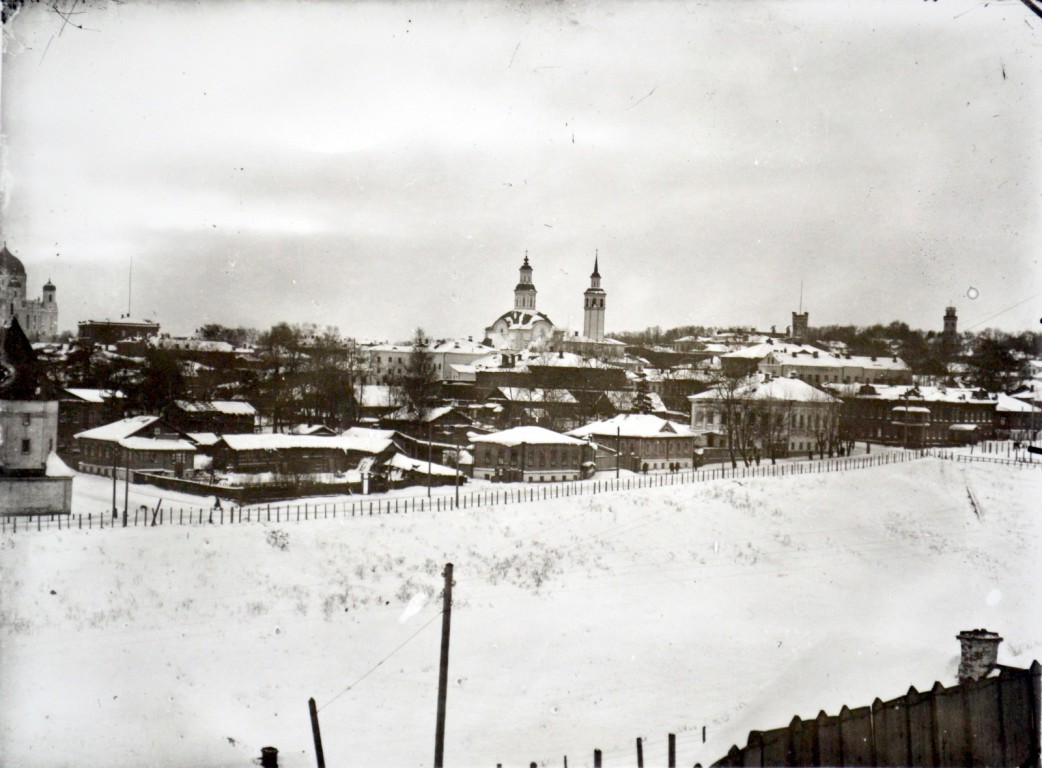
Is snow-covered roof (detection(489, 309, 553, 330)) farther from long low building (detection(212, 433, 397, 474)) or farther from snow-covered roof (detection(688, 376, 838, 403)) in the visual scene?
long low building (detection(212, 433, 397, 474))

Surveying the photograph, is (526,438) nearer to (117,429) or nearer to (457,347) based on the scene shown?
(117,429)

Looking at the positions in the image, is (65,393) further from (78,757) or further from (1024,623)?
(1024,623)

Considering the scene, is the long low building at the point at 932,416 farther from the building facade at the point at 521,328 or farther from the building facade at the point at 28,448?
the building facade at the point at 28,448

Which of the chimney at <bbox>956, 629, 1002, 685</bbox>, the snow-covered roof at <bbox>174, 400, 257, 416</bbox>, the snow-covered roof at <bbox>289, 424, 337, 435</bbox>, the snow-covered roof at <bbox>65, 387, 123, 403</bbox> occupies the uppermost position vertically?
the snow-covered roof at <bbox>65, 387, 123, 403</bbox>

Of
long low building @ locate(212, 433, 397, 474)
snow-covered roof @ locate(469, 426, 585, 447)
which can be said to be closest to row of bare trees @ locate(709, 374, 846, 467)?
snow-covered roof @ locate(469, 426, 585, 447)

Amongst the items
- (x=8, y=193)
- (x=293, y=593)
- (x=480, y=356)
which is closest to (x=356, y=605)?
(x=293, y=593)

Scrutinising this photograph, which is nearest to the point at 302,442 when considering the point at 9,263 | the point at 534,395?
the point at 9,263
